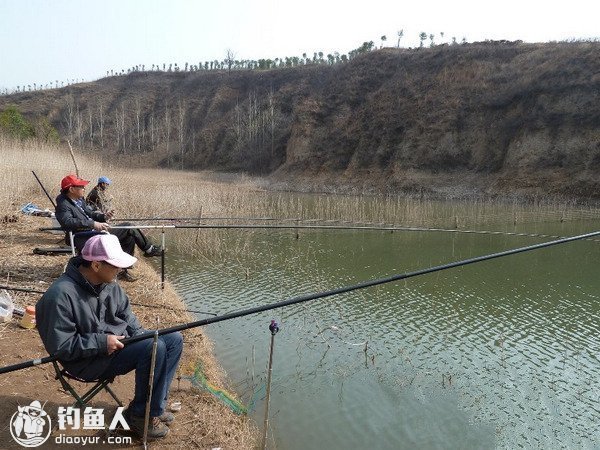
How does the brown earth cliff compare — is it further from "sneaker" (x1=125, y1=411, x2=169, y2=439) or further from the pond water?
"sneaker" (x1=125, y1=411, x2=169, y2=439)

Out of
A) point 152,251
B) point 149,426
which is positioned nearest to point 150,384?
point 149,426

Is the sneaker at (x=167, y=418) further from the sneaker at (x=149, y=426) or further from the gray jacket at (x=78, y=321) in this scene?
the gray jacket at (x=78, y=321)

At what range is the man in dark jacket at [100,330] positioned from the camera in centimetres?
265

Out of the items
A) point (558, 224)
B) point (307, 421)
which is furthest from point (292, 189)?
point (307, 421)

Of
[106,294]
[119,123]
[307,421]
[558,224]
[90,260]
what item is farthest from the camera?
[119,123]

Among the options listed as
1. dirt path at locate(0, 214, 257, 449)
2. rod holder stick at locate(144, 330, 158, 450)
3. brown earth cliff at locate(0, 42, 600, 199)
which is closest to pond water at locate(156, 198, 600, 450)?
dirt path at locate(0, 214, 257, 449)

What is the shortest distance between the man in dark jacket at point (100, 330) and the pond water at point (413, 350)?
Result: 5.17 ft

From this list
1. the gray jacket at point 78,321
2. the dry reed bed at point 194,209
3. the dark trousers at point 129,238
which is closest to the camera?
the gray jacket at point 78,321

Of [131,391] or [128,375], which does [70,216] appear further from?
[131,391]

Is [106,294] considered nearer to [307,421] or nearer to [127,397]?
[127,397]

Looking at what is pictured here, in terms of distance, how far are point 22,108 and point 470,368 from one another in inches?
2780

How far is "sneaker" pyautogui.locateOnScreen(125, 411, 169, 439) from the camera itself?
3074mm

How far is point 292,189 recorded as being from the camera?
3478 cm

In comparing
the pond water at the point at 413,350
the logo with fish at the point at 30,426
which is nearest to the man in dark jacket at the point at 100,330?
the logo with fish at the point at 30,426
